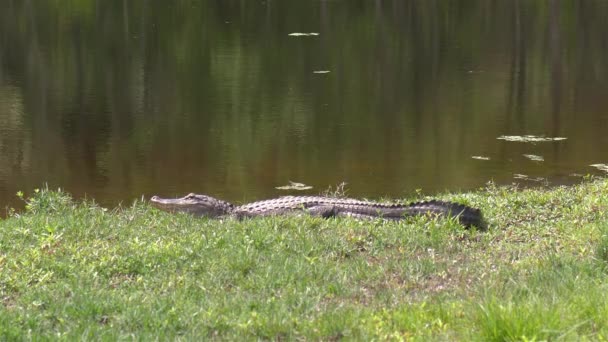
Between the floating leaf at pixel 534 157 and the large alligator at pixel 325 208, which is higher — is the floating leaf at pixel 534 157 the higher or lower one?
the lower one

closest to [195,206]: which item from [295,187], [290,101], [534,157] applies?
[295,187]

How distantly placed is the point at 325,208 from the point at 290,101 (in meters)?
9.00

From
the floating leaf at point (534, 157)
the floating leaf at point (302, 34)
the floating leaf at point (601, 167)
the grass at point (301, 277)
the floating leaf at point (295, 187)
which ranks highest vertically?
the floating leaf at point (302, 34)

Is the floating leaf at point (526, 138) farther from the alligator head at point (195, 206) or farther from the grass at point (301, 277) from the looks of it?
the alligator head at point (195, 206)

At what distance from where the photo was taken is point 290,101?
16.6 meters

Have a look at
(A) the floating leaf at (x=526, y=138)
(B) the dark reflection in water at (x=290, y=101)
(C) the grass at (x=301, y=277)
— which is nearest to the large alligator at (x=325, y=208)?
(C) the grass at (x=301, y=277)

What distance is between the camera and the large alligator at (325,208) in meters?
7.09

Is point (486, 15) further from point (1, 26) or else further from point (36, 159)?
point (36, 159)

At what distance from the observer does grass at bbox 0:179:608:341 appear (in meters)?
4.12

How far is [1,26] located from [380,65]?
13.3m

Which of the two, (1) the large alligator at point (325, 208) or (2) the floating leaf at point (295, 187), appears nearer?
(1) the large alligator at point (325, 208)

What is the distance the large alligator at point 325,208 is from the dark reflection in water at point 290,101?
2.66 m

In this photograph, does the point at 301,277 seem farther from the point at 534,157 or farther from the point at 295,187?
the point at 534,157

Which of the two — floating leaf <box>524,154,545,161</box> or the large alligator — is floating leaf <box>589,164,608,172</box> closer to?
floating leaf <box>524,154,545,161</box>
